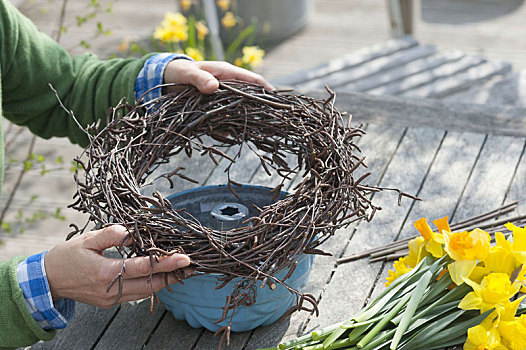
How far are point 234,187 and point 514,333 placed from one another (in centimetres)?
50

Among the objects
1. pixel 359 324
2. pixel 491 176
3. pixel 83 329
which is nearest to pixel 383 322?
pixel 359 324

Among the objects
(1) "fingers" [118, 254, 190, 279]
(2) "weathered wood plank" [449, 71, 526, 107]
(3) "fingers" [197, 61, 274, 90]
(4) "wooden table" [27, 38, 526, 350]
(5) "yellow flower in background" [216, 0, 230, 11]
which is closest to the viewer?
(1) "fingers" [118, 254, 190, 279]

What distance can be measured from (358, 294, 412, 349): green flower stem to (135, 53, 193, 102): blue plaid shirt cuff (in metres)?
0.60

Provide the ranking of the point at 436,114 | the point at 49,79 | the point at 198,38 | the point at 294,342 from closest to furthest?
1. the point at 294,342
2. the point at 49,79
3. the point at 436,114
4. the point at 198,38

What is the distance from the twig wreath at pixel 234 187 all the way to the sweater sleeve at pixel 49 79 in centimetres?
16

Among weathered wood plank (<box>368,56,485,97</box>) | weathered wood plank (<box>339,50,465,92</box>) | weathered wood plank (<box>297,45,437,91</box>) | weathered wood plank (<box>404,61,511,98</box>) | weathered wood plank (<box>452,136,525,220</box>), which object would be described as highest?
weathered wood plank (<box>452,136,525,220</box>)

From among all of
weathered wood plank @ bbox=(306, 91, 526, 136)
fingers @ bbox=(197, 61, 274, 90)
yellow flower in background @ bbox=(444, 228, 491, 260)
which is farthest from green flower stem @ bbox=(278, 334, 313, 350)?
weathered wood plank @ bbox=(306, 91, 526, 136)

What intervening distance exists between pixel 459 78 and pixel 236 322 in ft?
7.33

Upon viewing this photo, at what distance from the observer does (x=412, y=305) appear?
37.0 inches

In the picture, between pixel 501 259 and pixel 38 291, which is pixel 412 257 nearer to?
pixel 501 259

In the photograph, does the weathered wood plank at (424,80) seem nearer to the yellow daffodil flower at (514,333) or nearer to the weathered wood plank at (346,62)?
the weathered wood plank at (346,62)

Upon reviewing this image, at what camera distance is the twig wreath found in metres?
0.88

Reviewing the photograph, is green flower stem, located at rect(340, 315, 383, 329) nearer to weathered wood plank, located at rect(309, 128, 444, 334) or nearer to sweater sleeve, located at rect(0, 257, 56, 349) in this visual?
weathered wood plank, located at rect(309, 128, 444, 334)

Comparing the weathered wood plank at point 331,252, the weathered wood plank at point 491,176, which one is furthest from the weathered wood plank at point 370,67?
the weathered wood plank at point 491,176
